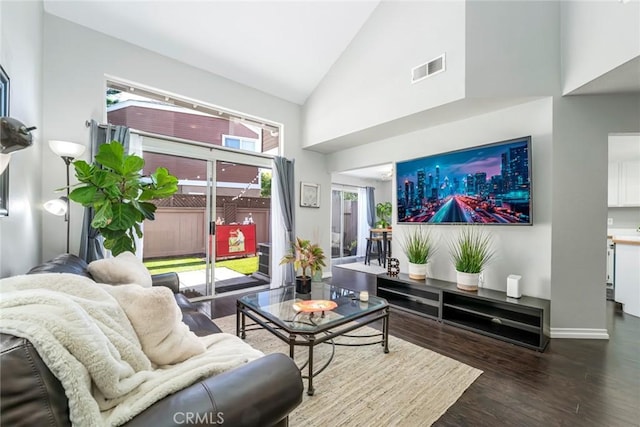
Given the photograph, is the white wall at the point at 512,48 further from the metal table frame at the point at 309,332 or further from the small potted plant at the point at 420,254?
the metal table frame at the point at 309,332

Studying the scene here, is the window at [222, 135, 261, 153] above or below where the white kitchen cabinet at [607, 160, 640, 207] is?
above

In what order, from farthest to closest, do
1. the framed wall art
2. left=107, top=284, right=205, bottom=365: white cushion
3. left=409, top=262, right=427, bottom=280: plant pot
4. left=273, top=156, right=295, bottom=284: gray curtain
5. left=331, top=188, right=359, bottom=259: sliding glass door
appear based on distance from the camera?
1. left=331, top=188, right=359, bottom=259: sliding glass door
2. the framed wall art
3. left=273, top=156, right=295, bottom=284: gray curtain
4. left=409, top=262, right=427, bottom=280: plant pot
5. left=107, top=284, right=205, bottom=365: white cushion

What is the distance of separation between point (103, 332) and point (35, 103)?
2716mm

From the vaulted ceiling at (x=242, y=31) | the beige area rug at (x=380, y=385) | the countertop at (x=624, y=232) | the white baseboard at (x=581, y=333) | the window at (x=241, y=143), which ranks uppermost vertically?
the vaulted ceiling at (x=242, y=31)

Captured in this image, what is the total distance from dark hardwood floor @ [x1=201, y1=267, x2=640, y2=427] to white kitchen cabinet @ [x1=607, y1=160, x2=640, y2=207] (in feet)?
9.22

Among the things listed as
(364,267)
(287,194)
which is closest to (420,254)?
(287,194)

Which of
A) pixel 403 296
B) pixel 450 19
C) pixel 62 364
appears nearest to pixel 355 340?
pixel 403 296

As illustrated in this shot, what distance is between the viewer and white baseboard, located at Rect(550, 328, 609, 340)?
261 centimetres

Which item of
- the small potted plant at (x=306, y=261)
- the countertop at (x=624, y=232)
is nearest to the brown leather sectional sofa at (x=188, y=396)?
the small potted plant at (x=306, y=261)

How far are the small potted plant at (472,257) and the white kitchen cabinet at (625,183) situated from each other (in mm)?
3360

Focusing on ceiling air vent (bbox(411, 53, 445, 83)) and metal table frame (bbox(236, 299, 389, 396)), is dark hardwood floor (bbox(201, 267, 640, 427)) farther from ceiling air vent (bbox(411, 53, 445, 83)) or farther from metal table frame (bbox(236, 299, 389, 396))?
ceiling air vent (bbox(411, 53, 445, 83))

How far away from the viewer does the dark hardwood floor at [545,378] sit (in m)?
1.62

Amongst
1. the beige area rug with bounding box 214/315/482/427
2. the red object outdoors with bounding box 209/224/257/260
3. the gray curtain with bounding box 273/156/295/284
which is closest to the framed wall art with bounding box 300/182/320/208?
the gray curtain with bounding box 273/156/295/284

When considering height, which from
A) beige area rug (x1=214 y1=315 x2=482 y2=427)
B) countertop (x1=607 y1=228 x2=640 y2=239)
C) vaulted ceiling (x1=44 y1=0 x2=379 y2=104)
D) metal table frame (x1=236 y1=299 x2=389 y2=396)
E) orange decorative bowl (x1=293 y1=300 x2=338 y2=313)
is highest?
vaulted ceiling (x1=44 y1=0 x2=379 y2=104)
